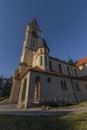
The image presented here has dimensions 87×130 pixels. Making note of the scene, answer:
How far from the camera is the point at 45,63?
2466cm

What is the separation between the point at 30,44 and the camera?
3438 centimetres

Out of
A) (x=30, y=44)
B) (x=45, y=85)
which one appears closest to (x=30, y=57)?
(x=30, y=44)

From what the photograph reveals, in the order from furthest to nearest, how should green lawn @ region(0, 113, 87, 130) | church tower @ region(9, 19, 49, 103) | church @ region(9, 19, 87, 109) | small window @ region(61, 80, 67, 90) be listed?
church tower @ region(9, 19, 49, 103), small window @ region(61, 80, 67, 90), church @ region(9, 19, 87, 109), green lawn @ region(0, 113, 87, 130)

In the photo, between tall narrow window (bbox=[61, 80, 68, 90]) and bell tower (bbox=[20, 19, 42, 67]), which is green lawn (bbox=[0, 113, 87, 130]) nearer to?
tall narrow window (bbox=[61, 80, 68, 90])

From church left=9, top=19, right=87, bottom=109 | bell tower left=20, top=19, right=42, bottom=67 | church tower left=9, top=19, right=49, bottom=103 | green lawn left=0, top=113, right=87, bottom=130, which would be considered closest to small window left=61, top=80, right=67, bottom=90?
church left=9, top=19, right=87, bottom=109

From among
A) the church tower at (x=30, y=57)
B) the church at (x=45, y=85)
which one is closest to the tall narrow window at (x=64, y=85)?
the church at (x=45, y=85)

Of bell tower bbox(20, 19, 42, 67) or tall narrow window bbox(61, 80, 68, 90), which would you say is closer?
tall narrow window bbox(61, 80, 68, 90)

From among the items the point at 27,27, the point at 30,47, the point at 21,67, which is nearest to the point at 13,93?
the point at 21,67

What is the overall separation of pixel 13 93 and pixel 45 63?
9769 millimetres

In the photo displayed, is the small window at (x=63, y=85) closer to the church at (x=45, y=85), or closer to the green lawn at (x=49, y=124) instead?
the church at (x=45, y=85)

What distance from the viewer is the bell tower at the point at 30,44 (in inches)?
1187

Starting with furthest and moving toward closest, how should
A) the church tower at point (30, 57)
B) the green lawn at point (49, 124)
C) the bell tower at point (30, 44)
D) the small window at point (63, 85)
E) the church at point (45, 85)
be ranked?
the bell tower at point (30, 44) < the church tower at point (30, 57) < the small window at point (63, 85) < the church at point (45, 85) < the green lawn at point (49, 124)

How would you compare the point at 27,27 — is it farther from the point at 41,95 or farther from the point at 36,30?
the point at 41,95

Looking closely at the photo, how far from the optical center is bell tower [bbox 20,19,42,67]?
3016 centimetres
